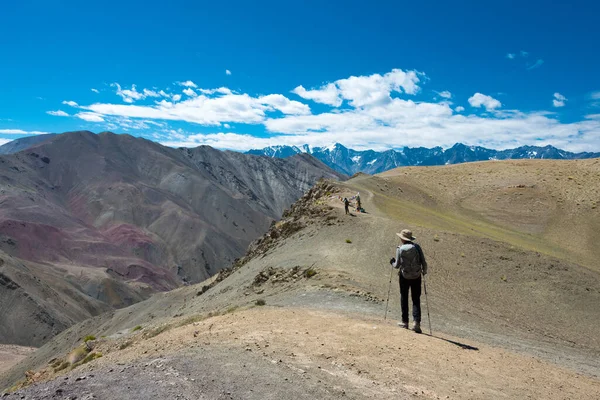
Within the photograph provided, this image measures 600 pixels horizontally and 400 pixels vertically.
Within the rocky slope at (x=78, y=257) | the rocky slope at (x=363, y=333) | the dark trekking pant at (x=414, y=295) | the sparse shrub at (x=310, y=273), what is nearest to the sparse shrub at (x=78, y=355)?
the rocky slope at (x=363, y=333)

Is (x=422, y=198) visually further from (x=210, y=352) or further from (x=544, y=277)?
(x=210, y=352)

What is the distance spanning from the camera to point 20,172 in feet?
652

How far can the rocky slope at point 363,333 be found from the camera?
7.60m

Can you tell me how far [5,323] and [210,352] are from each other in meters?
92.9

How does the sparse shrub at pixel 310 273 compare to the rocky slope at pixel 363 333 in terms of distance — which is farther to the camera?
the sparse shrub at pixel 310 273

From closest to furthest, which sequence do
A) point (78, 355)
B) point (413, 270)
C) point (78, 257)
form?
point (413, 270) < point (78, 355) < point (78, 257)

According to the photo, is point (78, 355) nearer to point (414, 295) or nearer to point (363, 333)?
point (363, 333)

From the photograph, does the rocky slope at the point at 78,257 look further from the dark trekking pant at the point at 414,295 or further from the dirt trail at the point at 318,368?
the dark trekking pant at the point at 414,295

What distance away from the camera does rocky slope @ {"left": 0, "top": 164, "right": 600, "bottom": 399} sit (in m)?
7.60

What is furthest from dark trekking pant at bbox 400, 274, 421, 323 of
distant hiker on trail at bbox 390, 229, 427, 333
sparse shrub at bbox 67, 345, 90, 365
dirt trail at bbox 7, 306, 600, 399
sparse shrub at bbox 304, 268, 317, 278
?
sparse shrub at bbox 67, 345, 90, 365

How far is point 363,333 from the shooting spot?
10742mm

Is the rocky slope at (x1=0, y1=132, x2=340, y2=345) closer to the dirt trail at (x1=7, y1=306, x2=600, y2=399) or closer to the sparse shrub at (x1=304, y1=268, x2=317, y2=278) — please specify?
the sparse shrub at (x1=304, y1=268, x2=317, y2=278)

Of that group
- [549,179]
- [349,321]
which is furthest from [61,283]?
[349,321]

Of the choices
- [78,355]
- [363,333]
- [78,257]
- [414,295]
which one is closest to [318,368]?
[363,333]
